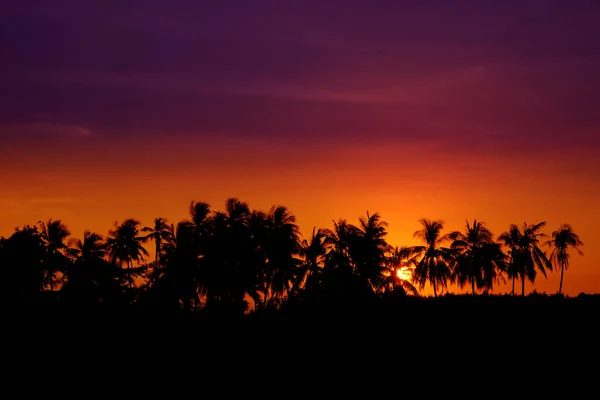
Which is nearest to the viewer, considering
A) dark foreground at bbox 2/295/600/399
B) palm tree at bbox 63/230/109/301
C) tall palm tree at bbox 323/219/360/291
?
dark foreground at bbox 2/295/600/399

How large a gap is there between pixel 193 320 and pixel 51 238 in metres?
50.9

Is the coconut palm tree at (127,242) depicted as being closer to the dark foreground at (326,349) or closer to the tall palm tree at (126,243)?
the tall palm tree at (126,243)

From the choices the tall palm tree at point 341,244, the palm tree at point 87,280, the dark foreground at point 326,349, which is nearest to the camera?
the dark foreground at point 326,349

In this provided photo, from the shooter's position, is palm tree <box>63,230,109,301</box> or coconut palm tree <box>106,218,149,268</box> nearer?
palm tree <box>63,230,109,301</box>

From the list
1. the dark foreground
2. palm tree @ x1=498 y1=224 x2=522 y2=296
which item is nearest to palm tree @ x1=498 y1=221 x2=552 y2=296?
palm tree @ x1=498 y1=224 x2=522 y2=296

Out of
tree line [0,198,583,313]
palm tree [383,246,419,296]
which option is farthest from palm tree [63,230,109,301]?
palm tree [383,246,419,296]

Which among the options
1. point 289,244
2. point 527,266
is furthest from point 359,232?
point 527,266

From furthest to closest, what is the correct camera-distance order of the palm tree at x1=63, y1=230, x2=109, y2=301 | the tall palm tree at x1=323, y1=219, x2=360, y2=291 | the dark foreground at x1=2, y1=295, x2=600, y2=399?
the tall palm tree at x1=323, y1=219, x2=360, y2=291 < the palm tree at x1=63, y1=230, x2=109, y2=301 < the dark foreground at x1=2, y1=295, x2=600, y2=399

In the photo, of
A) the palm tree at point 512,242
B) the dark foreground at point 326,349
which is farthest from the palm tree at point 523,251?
the dark foreground at point 326,349

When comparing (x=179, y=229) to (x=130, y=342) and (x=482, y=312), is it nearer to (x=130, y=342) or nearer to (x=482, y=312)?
(x=130, y=342)

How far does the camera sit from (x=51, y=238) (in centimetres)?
8538

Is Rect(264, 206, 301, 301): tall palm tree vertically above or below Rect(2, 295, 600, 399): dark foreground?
above

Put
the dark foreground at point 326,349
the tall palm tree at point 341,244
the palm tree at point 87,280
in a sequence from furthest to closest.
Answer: the tall palm tree at point 341,244
the palm tree at point 87,280
the dark foreground at point 326,349

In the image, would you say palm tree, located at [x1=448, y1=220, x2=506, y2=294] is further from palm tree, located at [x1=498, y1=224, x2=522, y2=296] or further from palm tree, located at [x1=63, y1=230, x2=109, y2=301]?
palm tree, located at [x1=63, y1=230, x2=109, y2=301]
